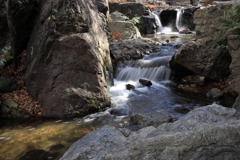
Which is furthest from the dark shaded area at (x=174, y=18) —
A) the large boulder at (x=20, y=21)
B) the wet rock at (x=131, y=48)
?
the large boulder at (x=20, y=21)

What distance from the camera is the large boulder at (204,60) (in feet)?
28.2

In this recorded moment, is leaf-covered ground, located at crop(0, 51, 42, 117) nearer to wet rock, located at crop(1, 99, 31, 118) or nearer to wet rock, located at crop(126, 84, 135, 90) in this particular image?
wet rock, located at crop(1, 99, 31, 118)

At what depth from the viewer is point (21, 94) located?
705 centimetres

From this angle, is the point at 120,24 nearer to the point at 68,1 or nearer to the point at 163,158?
the point at 68,1

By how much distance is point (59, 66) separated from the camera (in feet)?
22.2

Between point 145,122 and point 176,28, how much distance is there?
1687 cm

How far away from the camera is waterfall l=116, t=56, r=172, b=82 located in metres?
9.84

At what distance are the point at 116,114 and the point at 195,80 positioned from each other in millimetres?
4395

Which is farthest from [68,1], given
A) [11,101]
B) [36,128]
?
[36,128]

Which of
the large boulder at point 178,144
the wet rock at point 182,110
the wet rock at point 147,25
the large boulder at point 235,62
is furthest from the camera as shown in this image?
the wet rock at point 147,25

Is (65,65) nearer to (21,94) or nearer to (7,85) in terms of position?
(21,94)

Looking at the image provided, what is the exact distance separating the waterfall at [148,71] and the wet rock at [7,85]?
491cm

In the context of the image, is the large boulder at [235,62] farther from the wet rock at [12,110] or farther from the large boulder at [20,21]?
→ the large boulder at [20,21]

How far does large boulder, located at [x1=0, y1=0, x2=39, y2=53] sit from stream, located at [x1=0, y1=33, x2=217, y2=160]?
379cm
